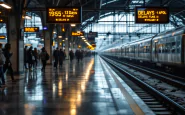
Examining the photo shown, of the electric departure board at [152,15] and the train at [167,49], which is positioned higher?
the electric departure board at [152,15]

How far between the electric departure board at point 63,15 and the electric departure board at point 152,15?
4.02 m

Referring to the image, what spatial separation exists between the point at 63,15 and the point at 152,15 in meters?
5.92

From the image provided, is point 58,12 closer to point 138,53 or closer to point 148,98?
point 148,98

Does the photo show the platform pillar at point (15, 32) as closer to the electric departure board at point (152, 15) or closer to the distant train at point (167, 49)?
the electric departure board at point (152, 15)

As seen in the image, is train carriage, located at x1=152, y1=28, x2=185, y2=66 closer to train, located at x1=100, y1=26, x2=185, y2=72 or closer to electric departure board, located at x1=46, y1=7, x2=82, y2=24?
train, located at x1=100, y1=26, x2=185, y2=72

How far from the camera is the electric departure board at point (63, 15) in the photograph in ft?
63.8

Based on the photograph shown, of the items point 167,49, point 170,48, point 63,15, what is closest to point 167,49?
point 167,49

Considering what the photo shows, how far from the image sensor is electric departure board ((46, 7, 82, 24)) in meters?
19.5

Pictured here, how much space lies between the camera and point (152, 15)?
66.2 feet

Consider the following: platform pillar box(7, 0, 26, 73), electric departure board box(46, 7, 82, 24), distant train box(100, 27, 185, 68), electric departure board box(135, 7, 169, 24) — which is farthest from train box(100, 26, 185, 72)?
platform pillar box(7, 0, 26, 73)

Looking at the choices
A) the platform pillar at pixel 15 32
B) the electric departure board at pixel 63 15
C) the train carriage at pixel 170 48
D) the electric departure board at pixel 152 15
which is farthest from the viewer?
the electric departure board at pixel 152 15

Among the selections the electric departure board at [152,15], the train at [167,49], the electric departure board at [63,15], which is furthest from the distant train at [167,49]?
the electric departure board at [63,15]

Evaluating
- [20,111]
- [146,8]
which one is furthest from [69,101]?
[146,8]

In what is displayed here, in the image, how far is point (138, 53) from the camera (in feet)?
118
